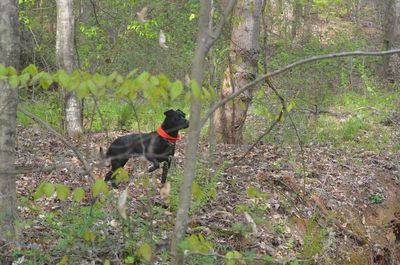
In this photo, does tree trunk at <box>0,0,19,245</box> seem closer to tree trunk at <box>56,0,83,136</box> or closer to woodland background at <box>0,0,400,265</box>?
woodland background at <box>0,0,400,265</box>

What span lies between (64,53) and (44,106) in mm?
2321

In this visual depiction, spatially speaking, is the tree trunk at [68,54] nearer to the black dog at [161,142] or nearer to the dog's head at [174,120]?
the black dog at [161,142]

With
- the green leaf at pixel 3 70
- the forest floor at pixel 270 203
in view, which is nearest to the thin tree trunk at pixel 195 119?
the forest floor at pixel 270 203

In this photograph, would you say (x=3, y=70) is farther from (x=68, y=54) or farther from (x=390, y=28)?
(x=390, y=28)

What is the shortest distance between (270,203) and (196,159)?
3.53 metres

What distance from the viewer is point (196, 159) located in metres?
3.43

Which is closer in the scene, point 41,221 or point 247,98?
point 41,221

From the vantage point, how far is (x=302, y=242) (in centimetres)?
612

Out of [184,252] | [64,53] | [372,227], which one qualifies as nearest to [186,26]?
[64,53]

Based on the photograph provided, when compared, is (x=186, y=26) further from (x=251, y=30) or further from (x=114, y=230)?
(x=114, y=230)

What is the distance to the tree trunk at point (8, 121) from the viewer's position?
3.80 m

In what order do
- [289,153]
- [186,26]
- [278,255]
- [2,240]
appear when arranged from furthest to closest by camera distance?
[186,26] < [289,153] < [278,255] < [2,240]

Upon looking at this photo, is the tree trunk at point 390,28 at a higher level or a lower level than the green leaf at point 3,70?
higher

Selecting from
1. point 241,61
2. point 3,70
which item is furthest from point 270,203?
point 3,70
